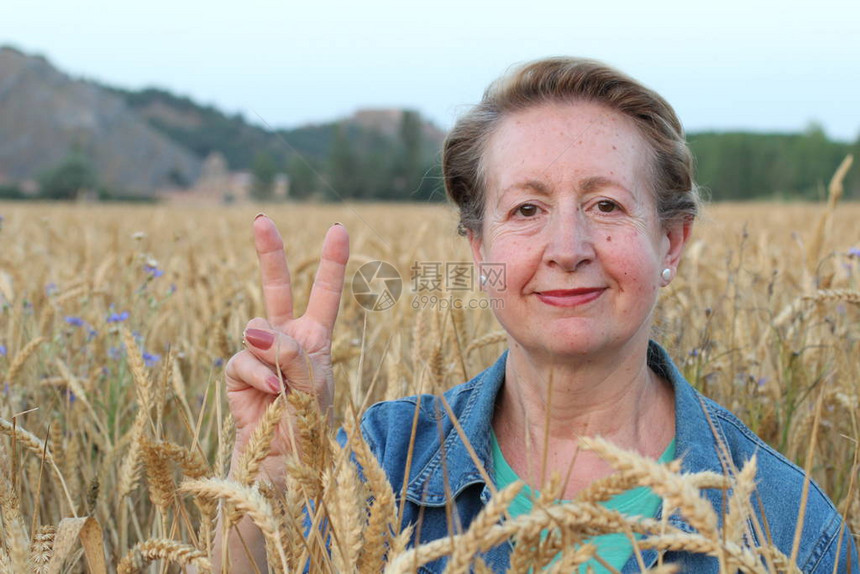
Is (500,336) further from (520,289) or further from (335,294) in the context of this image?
(335,294)

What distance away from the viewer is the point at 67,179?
39281 millimetres

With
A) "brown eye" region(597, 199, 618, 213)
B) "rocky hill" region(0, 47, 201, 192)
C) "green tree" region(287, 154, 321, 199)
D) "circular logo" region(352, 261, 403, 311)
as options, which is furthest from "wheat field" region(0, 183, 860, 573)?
"rocky hill" region(0, 47, 201, 192)

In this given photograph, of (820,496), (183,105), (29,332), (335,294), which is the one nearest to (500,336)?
(335,294)

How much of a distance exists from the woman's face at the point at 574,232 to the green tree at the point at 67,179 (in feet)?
118

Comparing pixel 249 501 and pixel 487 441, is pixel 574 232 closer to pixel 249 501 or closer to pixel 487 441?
pixel 487 441

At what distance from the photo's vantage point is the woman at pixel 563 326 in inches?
54.4

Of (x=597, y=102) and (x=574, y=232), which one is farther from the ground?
(x=597, y=102)

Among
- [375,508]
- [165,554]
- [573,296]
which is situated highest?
[573,296]

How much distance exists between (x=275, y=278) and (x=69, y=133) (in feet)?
256

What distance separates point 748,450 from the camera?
4.97 ft

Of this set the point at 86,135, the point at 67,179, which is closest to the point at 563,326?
the point at 67,179

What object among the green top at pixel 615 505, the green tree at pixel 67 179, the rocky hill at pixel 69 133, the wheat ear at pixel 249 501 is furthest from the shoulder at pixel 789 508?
the rocky hill at pixel 69 133

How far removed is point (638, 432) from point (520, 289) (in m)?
0.41

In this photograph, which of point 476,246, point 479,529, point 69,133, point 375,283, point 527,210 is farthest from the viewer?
point 69,133
